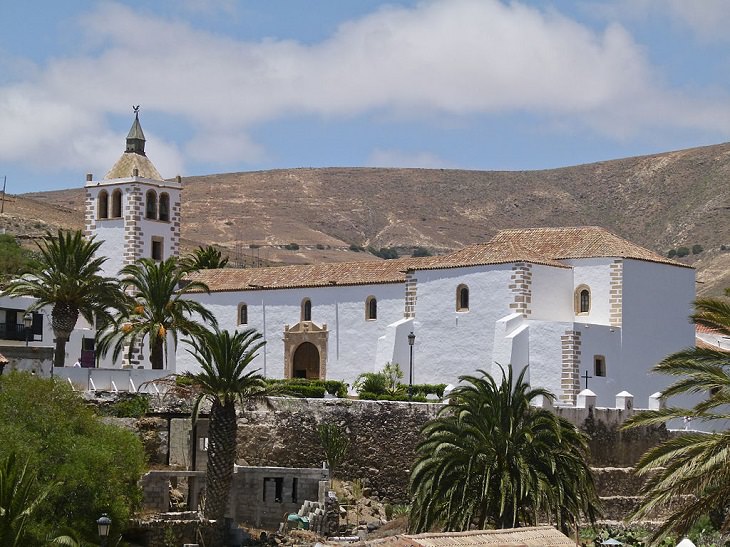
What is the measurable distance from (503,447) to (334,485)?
39.2 feet

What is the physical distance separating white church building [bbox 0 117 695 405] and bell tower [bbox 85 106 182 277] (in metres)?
3.61

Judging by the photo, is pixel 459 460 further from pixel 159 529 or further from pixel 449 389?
pixel 449 389

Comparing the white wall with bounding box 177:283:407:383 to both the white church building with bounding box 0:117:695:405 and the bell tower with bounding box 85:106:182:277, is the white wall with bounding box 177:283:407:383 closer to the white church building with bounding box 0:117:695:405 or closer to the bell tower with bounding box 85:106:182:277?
the white church building with bounding box 0:117:695:405

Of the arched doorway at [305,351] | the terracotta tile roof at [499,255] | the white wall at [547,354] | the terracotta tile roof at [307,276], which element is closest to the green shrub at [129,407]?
the arched doorway at [305,351]

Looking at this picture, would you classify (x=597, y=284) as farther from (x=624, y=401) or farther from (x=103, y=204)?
(x=103, y=204)

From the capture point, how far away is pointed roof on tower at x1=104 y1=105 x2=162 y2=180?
54.5 metres

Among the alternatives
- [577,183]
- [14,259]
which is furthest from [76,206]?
[14,259]

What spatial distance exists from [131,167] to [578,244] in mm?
18496

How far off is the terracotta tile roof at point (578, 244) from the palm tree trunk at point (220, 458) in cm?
1561

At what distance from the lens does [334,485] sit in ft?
136

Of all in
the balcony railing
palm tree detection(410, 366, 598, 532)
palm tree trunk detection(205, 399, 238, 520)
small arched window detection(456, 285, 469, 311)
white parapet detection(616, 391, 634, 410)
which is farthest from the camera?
the balcony railing

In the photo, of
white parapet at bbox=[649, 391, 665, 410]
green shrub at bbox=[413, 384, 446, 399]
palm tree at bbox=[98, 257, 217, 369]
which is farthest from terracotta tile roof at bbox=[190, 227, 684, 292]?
palm tree at bbox=[98, 257, 217, 369]

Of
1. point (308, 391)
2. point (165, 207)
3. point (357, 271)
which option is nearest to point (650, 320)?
point (357, 271)

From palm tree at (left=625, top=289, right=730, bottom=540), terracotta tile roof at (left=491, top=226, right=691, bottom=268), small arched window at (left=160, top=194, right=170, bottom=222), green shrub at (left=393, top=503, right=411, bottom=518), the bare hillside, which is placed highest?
the bare hillside
